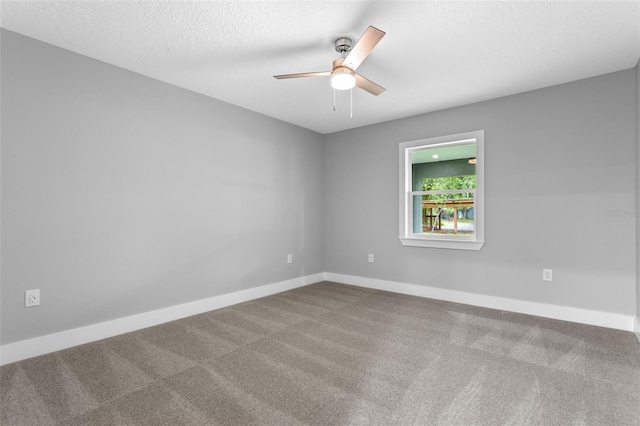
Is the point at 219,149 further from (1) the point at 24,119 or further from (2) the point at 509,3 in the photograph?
(2) the point at 509,3

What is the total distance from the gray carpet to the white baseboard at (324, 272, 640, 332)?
0.42ft

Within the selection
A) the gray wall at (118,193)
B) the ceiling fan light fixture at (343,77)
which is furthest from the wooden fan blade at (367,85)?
the gray wall at (118,193)

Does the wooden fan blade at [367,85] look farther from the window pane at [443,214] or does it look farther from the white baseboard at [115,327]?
the white baseboard at [115,327]

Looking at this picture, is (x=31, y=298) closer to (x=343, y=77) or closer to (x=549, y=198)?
(x=343, y=77)

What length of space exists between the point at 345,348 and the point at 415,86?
8.57ft

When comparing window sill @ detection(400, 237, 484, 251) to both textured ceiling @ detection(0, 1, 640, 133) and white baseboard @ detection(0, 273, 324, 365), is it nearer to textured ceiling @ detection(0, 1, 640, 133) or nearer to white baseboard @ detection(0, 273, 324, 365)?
textured ceiling @ detection(0, 1, 640, 133)

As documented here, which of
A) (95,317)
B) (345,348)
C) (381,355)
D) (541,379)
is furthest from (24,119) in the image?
(541,379)

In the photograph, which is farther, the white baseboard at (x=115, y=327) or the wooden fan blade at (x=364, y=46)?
the white baseboard at (x=115, y=327)

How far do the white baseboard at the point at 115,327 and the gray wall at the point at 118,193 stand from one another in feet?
0.19

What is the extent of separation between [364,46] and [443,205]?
279 centimetres

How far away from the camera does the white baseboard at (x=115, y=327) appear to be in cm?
225

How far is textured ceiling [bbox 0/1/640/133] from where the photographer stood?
200 cm

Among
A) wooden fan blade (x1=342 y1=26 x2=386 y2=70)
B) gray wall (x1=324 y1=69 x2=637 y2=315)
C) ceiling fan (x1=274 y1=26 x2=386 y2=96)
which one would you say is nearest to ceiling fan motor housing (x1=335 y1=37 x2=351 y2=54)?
ceiling fan (x1=274 y1=26 x2=386 y2=96)

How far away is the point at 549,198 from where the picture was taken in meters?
3.17
